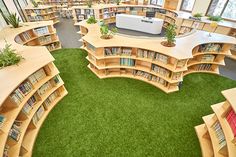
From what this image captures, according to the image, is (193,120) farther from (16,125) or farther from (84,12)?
(84,12)

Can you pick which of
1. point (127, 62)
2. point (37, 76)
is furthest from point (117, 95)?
point (37, 76)

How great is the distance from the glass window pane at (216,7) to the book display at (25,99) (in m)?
7.84

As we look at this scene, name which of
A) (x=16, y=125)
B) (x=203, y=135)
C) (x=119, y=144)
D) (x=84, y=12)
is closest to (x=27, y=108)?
(x=16, y=125)

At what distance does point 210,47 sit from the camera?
420 cm

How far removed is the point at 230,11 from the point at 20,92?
8751 millimetres

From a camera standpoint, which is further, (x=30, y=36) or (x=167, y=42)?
(x=30, y=36)

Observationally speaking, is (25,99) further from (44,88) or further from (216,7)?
(216,7)

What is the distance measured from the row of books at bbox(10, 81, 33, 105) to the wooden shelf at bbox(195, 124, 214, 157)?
3599 mm

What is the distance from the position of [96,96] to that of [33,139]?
5.66 ft

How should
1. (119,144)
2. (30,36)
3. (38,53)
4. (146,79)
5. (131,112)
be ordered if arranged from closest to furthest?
(119,144), (38,53), (131,112), (146,79), (30,36)

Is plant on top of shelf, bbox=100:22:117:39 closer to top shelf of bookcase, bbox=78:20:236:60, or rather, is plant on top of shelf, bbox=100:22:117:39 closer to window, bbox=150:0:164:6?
top shelf of bookcase, bbox=78:20:236:60

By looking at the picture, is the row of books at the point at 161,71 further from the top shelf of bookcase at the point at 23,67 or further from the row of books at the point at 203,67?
the top shelf of bookcase at the point at 23,67

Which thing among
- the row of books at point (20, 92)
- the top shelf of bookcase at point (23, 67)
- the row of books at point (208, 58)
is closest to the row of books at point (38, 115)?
the row of books at point (20, 92)

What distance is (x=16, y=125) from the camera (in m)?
2.34
